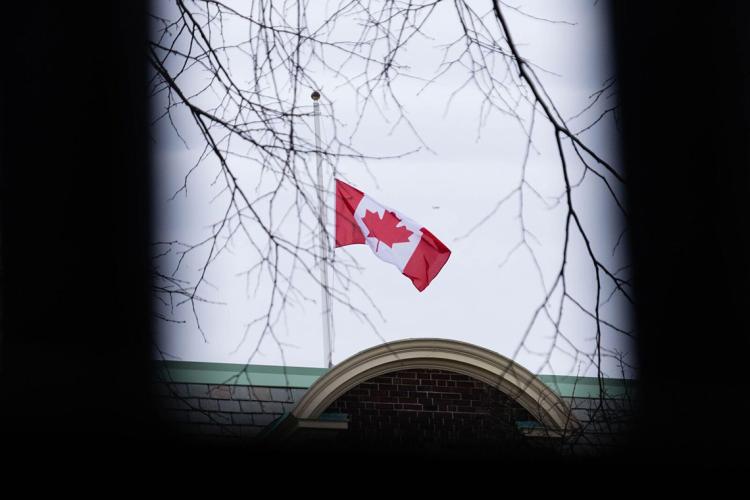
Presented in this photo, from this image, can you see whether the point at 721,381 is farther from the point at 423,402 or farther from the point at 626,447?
the point at 423,402

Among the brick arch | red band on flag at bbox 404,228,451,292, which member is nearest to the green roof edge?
red band on flag at bbox 404,228,451,292

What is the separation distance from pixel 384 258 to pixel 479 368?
2.95 metres

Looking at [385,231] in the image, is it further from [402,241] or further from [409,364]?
[409,364]

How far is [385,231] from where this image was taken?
655cm

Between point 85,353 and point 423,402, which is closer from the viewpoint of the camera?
point 85,353

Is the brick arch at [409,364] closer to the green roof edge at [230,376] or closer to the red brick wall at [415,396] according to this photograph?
the red brick wall at [415,396]

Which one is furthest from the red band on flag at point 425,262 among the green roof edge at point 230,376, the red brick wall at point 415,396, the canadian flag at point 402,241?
the green roof edge at point 230,376

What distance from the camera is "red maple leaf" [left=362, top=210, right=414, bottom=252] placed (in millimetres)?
6450

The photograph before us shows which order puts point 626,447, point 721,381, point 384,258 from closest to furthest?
point 721,381
point 626,447
point 384,258

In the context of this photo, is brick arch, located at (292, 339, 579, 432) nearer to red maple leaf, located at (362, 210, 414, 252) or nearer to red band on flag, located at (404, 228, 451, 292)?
red maple leaf, located at (362, 210, 414, 252)

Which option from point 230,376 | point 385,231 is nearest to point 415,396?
point 385,231

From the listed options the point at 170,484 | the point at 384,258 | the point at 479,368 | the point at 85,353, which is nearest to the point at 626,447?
the point at 170,484

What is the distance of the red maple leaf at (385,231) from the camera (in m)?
6.45

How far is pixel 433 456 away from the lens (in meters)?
1.38
